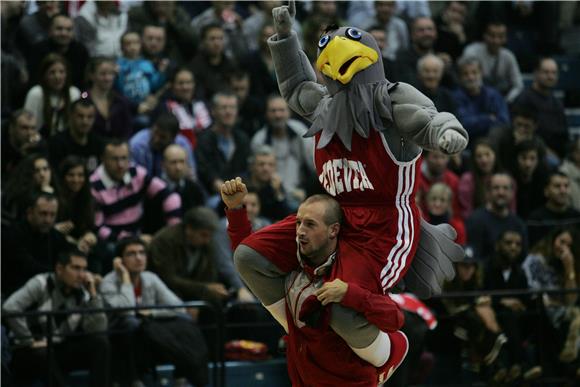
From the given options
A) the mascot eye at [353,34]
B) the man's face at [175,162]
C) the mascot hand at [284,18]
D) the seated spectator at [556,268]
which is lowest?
the seated spectator at [556,268]

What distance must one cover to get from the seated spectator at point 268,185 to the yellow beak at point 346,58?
3721mm

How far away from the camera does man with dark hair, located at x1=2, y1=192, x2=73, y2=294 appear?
871 centimetres

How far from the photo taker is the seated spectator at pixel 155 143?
9984 mm

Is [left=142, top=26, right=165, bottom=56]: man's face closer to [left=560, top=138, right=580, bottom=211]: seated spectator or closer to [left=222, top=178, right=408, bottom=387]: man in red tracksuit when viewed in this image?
[left=560, top=138, right=580, bottom=211]: seated spectator

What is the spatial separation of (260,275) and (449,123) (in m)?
1.13

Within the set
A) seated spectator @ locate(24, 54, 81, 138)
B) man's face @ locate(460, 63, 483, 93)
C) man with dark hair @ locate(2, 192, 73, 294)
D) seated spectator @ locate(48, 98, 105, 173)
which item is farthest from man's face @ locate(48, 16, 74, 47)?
man's face @ locate(460, 63, 483, 93)

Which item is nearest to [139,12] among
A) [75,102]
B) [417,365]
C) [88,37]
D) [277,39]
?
[88,37]

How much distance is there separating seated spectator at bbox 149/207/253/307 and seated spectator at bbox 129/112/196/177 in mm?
968

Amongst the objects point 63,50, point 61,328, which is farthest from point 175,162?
point 61,328

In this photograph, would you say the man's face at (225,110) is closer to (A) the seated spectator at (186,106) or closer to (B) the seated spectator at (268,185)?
(A) the seated spectator at (186,106)

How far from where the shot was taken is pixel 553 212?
424 inches

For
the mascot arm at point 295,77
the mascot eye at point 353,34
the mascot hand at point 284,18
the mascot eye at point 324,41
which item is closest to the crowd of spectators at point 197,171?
the mascot arm at point 295,77

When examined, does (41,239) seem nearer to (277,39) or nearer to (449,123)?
(277,39)

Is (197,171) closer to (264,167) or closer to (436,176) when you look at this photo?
(264,167)
